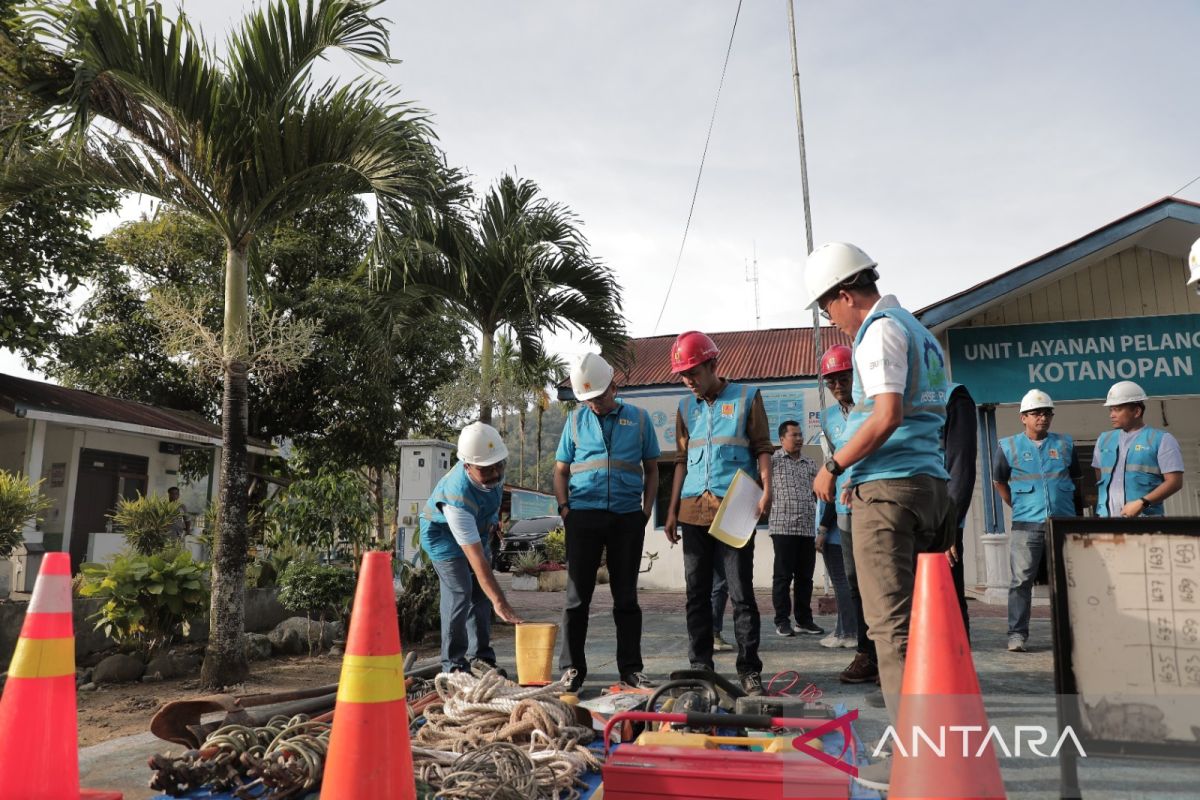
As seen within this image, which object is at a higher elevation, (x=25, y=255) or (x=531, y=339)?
(x=25, y=255)

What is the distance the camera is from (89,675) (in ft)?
20.8

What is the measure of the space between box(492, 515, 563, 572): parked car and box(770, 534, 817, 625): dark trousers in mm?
11442

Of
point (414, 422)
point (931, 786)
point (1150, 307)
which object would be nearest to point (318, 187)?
point (931, 786)

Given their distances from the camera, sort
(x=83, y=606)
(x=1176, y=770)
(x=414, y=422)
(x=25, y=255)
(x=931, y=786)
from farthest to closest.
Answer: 1. (x=414, y=422)
2. (x=25, y=255)
3. (x=83, y=606)
4. (x=1176, y=770)
5. (x=931, y=786)

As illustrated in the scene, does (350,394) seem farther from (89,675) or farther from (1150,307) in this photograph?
(1150,307)

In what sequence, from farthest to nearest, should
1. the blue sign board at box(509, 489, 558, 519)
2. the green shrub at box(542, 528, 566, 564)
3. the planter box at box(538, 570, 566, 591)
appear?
the blue sign board at box(509, 489, 558, 519) < the green shrub at box(542, 528, 566, 564) < the planter box at box(538, 570, 566, 591)

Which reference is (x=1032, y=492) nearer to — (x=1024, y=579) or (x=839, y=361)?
(x=1024, y=579)

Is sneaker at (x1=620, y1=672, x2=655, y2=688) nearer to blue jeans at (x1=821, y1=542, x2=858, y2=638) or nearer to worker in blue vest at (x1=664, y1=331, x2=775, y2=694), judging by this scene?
worker in blue vest at (x1=664, y1=331, x2=775, y2=694)

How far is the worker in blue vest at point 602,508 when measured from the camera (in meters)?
4.50

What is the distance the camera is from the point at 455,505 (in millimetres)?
4531

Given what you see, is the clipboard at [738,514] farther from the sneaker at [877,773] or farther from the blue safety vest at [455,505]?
the sneaker at [877,773]

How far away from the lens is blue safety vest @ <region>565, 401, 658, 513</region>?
15.1ft

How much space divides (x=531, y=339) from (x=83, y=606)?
5311mm

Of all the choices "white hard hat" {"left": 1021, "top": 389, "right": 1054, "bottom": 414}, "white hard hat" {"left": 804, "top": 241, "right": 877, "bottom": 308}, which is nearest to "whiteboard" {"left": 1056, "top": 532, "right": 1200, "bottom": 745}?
"white hard hat" {"left": 804, "top": 241, "right": 877, "bottom": 308}
